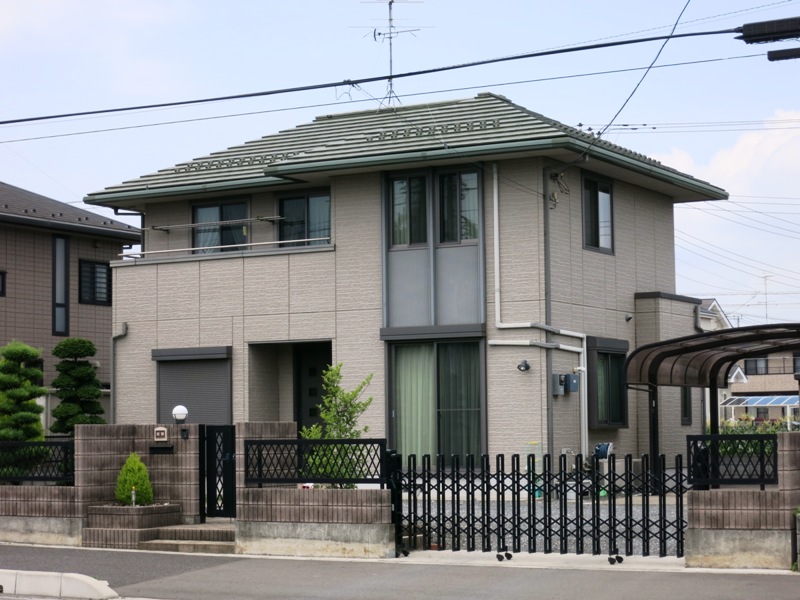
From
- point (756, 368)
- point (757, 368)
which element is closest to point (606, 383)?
point (756, 368)

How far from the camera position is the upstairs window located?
24906 millimetres

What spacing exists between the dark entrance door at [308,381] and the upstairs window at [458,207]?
4.34m

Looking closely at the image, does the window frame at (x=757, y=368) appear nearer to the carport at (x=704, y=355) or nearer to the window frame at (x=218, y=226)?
the window frame at (x=218, y=226)

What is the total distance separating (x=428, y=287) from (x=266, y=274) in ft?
12.4

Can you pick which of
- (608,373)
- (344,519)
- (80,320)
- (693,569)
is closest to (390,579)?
(344,519)

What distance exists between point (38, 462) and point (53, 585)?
5057 millimetres

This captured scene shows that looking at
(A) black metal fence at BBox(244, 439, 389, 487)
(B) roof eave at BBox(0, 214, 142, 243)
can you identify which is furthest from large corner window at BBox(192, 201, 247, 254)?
(A) black metal fence at BBox(244, 439, 389, 487)

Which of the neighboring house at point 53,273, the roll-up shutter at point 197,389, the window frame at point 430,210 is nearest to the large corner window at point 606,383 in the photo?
the window frame at point 430,210

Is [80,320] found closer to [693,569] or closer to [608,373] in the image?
[608,373]

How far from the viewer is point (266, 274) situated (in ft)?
88.3

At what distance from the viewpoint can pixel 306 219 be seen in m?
27.5

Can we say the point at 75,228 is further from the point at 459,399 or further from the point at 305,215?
the point at 459,399

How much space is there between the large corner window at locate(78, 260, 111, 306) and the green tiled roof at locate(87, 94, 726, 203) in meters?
7.38

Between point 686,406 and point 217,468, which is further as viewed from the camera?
point 686,406
